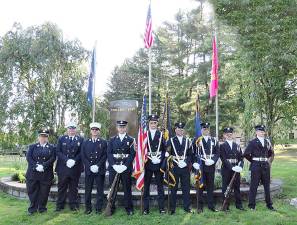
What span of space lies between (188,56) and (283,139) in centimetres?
2317

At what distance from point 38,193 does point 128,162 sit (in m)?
1.99

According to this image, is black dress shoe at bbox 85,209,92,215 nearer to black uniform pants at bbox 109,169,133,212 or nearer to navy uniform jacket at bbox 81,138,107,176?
black uniform pants at bbox 109,169,133,212

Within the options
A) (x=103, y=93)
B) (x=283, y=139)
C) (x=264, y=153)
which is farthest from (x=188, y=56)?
(x=264, y=153)

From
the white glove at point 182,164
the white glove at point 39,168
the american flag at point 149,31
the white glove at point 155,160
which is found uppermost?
the american flag at point 149,31

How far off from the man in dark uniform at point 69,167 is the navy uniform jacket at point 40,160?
0.17m

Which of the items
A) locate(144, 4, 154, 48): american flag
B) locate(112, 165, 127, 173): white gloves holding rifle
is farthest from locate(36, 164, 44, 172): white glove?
locate(144, 4, 154, 48): american flag

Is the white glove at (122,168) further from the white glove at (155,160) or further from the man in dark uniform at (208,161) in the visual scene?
the man in dark uniform at (208,161)

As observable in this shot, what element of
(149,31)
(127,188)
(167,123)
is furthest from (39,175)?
(149,31)

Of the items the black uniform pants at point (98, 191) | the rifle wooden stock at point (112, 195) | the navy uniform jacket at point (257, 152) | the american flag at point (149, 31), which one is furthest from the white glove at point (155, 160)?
the american flag at point (149, 31)

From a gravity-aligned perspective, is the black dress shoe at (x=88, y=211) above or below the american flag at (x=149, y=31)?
below

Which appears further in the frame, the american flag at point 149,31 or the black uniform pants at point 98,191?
the american flag at point 149,31

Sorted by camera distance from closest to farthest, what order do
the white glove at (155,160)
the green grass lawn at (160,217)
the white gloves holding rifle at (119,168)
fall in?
the green grass lawn at (160,217), the white gloves holding rifle at (119,168), the white glove at (155,160)

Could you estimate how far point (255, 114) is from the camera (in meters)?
12.0

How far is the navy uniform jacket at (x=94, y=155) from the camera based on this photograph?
24.6 feet
